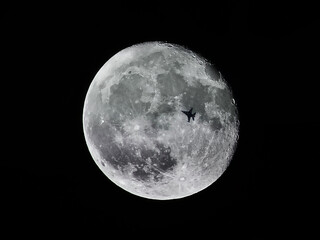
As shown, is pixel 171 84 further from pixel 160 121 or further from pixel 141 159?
pixel 141 159

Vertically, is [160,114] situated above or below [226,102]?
below

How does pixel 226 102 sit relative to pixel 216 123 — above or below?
above

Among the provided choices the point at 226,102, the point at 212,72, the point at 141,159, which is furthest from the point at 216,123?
the point at 141,159

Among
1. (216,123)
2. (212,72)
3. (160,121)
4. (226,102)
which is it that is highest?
(212,72)

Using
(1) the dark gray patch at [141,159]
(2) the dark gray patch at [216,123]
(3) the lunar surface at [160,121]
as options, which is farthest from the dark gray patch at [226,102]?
(1) the dark gray patch at [141,159]

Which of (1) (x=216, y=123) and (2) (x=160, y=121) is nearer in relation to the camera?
(2) (x=160, y=121)

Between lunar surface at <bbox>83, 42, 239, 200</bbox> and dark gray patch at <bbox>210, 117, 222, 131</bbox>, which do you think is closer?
lunar surface at <bbox>83, 42, 239, 200</bbox>

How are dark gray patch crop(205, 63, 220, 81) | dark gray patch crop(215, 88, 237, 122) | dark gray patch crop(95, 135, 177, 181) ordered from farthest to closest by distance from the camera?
dark gray patch crop(205, 63, 220, 81), dark gray patch crop(215, 88, 237, 122), dark gray patch crop(95, 135, 177, 181)

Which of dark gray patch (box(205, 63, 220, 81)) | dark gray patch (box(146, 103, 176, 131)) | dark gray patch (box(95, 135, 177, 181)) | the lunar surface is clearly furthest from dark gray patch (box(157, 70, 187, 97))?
→ dark gray patch (box(95, 135, 177, 181))

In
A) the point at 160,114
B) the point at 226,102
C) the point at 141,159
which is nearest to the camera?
the point at 160,114

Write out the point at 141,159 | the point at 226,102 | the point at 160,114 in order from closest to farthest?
the point at 160,114 < the point at 141,159 < the point at 226,102

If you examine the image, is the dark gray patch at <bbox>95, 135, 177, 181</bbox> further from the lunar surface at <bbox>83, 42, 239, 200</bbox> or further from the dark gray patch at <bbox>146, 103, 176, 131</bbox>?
the dark gray patch at <bbox>146, 103, 176, 131</bbox>
